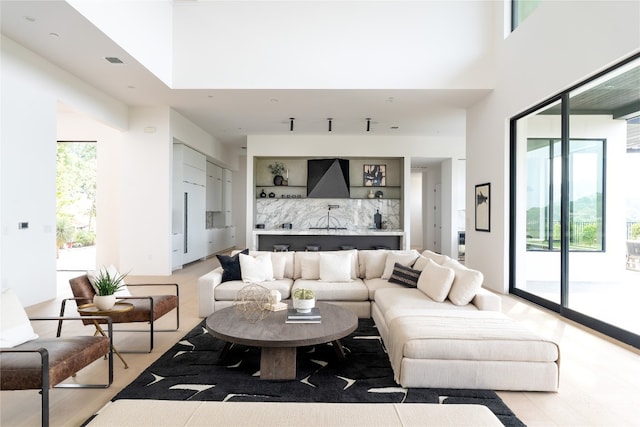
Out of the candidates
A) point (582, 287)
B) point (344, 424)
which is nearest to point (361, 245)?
point (582, 287)

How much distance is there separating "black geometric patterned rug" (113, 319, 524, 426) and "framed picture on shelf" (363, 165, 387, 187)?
692 centimetres

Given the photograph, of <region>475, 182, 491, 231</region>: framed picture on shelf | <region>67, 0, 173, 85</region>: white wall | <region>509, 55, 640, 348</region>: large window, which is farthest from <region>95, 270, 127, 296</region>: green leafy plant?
<region>475, 182, 491, 231</region>: framed picture on shelf

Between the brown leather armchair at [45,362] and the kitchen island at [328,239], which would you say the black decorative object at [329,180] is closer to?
the kitchen island at [328,239]

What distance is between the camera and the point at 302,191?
10.0 m

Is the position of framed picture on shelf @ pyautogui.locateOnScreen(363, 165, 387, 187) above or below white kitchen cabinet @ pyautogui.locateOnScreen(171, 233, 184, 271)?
above

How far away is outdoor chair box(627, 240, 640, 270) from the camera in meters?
3.63

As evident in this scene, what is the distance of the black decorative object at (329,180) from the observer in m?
9.79

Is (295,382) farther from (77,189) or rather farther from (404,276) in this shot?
(77,189)

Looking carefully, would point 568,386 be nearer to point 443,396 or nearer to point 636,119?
point 443,396

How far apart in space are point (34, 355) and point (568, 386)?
3392mm

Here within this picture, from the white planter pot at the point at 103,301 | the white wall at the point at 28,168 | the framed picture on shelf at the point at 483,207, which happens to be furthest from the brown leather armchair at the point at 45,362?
the framed picture on shelf at the point at 483,207

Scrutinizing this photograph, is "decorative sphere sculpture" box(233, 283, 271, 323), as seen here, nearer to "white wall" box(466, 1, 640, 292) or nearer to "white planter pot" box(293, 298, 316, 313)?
"white planter pot" box(293, 298, 316, 313)

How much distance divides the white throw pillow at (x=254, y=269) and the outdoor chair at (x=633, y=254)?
3.67 m

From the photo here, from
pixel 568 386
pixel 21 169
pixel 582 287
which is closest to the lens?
pixel 568 386
